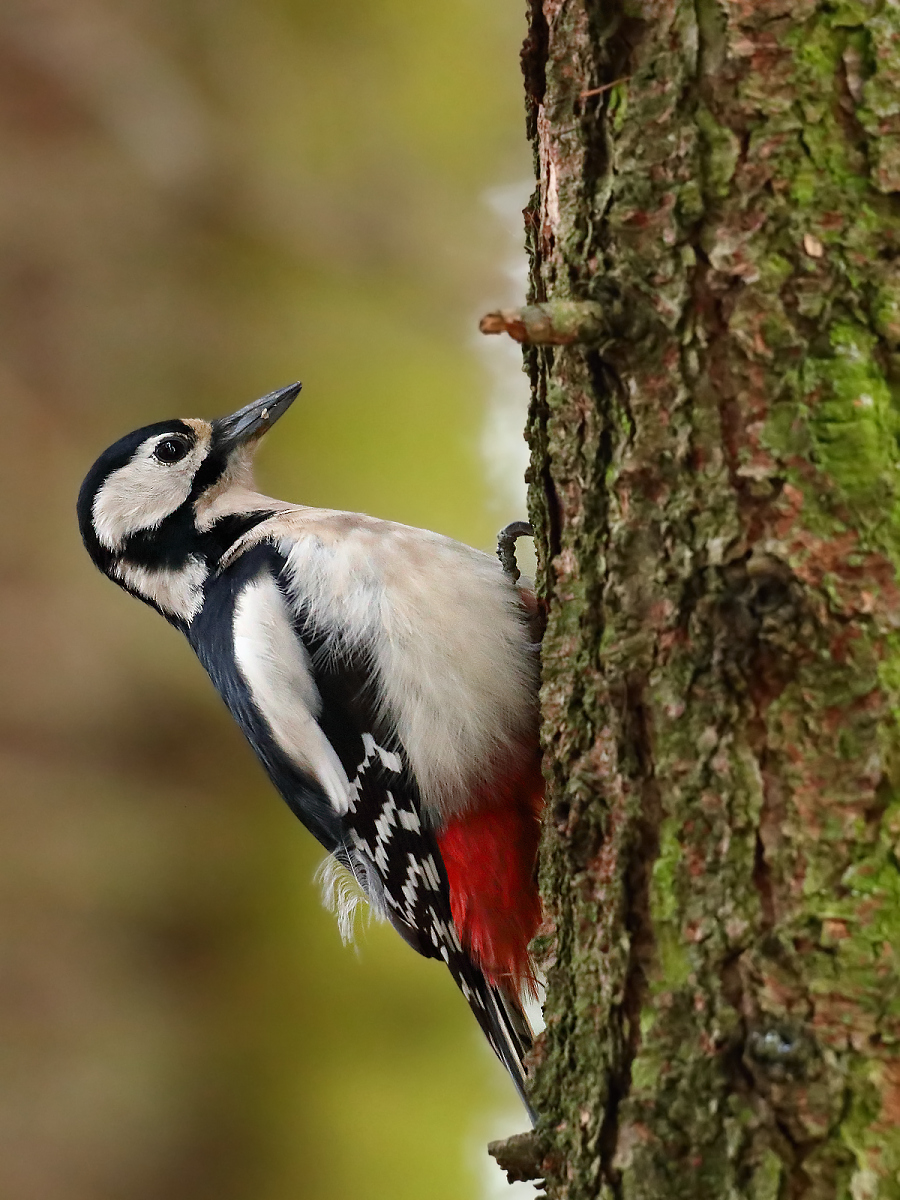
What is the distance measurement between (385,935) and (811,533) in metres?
2.74

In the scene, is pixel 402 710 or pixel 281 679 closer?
pixel 402 710

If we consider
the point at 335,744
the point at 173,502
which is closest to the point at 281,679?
the point at 335,744

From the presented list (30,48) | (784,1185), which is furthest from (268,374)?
(784,1185)

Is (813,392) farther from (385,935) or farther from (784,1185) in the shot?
(385,935)

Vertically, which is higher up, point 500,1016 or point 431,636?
point 431,636

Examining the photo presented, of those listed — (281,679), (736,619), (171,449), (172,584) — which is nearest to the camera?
(736,619)

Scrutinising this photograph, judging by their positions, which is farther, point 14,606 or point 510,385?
point 510,385

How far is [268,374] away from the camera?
12.5 ft

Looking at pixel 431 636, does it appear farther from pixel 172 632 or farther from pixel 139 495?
pixel 172 632

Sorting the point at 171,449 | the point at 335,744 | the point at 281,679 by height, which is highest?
the point at 171,449

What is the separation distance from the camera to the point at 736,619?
1.34 meters

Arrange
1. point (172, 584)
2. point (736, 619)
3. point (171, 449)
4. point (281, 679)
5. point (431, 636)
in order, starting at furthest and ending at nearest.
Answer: point (171, 449), point (172, 584), point (281, 679), point (431, 636), point (736, 619)

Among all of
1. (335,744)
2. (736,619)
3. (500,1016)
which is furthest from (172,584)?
(736,619)

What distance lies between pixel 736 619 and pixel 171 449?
198cm
